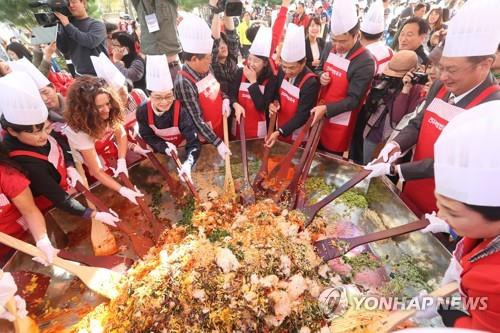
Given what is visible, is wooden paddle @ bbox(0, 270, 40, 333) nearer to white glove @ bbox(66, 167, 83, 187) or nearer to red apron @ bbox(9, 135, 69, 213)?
red apron @ bbox(9, 135, 69, 213)

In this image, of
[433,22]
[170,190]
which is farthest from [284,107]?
[433,22]

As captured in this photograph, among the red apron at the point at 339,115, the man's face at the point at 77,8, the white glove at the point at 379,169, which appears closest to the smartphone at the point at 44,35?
the man's face at the point at 77,8

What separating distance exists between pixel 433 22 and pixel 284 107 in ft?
15.3

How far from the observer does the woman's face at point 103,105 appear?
240 centimetres

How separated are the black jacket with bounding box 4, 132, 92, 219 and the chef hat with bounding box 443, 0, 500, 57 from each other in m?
2.79

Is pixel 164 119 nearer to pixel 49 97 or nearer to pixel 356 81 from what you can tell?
pixel 49 97

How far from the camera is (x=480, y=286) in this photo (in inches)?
49.7

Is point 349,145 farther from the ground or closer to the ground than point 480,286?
closer to the ground

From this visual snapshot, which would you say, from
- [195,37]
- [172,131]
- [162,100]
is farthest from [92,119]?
[195,37]

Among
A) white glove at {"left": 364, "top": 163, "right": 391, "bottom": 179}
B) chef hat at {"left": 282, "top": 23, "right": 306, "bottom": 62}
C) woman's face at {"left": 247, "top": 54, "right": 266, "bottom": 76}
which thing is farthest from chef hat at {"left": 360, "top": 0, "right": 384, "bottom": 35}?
white glove at {"left": 364, "top": 163, "right": 391, "bottom": 179}

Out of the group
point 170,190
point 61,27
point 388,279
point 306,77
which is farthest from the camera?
point 61,27

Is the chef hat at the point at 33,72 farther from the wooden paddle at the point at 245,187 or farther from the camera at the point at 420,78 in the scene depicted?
the camera at the point at 420,78

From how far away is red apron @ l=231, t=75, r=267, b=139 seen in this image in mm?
3428

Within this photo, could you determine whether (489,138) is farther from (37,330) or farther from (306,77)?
(37,330)
